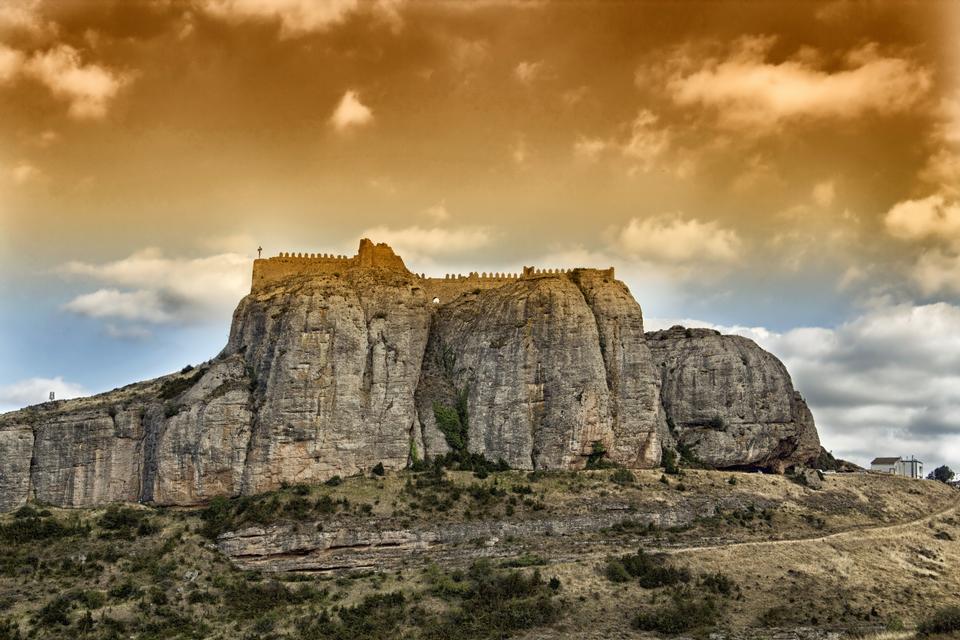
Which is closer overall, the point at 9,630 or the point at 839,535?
the point at 9,630

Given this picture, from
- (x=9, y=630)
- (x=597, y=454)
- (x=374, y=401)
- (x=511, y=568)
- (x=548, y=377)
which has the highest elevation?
(x=548, y=377)

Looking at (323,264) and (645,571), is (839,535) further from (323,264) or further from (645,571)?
(323,264)

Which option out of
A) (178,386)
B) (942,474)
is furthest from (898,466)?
(178,386)

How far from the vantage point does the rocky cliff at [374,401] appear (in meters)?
86.6

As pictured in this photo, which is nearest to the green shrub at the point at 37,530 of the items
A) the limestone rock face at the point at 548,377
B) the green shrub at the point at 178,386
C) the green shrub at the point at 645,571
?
the green shrub at the point at 178,386

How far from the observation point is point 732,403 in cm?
10031

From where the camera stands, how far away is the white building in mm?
119500

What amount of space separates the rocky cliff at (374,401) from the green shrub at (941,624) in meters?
25.7

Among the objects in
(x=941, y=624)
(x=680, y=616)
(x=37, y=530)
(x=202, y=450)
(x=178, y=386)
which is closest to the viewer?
(x=941, y=624)

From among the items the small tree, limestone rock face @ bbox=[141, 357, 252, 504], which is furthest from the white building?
limestone rock face @ bbox=[141, 357, 252, 504]

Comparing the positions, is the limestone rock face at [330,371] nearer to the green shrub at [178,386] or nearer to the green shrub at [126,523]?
the green shrub at [178,386]

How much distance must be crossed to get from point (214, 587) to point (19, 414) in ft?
84.5

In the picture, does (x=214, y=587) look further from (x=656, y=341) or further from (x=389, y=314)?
(x=656, y=341)

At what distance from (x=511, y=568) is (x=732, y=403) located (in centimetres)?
3038
